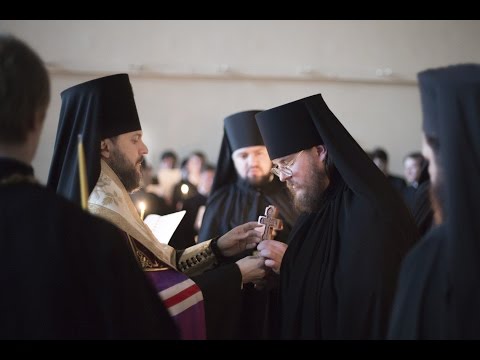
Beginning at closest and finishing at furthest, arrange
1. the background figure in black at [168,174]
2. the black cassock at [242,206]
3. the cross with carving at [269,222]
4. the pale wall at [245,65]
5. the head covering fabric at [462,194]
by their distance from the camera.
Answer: the head covering fabric at [462,194], the cross with carving at [269,222], the black cassock at [242,206], the background figure in black at [168,174], the pale wall at [245,65]

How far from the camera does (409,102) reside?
15062 mm

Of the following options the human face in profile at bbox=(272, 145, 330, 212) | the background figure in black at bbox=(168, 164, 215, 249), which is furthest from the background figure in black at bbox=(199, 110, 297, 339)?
the human face in profile at bbox=(272, 145, 330, 212)

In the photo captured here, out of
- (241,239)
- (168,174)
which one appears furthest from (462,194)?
(168,174)

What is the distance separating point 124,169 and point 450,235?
79.9 inches

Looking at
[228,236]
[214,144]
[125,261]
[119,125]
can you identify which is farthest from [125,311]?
[214,144]

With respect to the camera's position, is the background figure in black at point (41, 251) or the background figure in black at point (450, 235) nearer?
the background figure in black at point (41, 251)

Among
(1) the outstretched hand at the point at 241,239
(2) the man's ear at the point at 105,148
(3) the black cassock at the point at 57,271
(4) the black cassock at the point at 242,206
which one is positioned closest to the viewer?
(3) the black cassock at the point at 57,271

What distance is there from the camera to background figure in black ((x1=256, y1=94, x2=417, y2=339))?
2.96 meters

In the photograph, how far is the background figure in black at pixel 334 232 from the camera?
9.73ft

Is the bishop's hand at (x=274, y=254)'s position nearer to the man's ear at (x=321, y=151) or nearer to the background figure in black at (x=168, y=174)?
the man's ear at (x=321, y=151)

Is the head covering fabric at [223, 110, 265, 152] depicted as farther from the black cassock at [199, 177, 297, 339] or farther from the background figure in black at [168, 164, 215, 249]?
the background figure in black at [168, 164, 215, 249]

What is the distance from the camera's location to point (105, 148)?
3.48 m

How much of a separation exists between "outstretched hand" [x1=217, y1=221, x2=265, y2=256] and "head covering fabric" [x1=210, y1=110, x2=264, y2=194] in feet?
6.10

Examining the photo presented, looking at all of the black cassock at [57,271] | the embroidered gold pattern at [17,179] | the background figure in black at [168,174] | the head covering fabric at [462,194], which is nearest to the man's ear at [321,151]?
the head covering fabric at [462,194]
